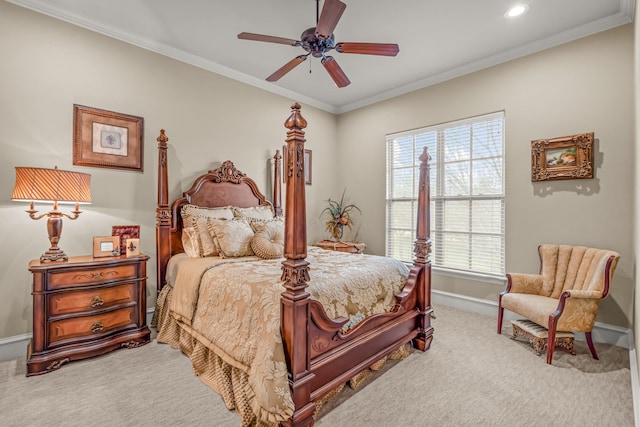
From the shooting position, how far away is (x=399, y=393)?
206 cm

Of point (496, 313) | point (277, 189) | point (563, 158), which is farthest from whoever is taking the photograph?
A: point (277, 189)

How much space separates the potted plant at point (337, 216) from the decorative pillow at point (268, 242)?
68.8 inches

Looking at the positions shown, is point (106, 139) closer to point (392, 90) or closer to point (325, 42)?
point (325, 42)

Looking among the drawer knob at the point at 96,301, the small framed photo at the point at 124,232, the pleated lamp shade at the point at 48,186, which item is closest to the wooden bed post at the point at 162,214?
the small framed photo at the point at 124,232

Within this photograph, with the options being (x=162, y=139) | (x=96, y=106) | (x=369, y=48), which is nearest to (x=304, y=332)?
(x=369, y=48)

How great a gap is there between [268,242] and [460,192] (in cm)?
262

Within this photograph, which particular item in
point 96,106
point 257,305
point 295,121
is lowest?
point 257,305

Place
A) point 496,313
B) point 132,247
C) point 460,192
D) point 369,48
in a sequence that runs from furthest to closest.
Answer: point 460,192 → point 496,313 → point 132,247 → point 369,48

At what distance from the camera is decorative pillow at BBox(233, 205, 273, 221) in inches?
141

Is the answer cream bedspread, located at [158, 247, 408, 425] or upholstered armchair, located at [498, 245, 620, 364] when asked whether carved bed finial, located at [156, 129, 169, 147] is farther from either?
upholstered armchair, located at [498, 245, 620, 364]

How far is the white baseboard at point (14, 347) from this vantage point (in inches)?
97.6

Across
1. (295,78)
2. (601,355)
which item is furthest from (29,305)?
(601,355)

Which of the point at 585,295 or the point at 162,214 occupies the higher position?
the point at 162,214

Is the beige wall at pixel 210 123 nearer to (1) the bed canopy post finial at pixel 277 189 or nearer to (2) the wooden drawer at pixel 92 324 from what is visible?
(1) the bed canopy post finial at pixel 277 189
